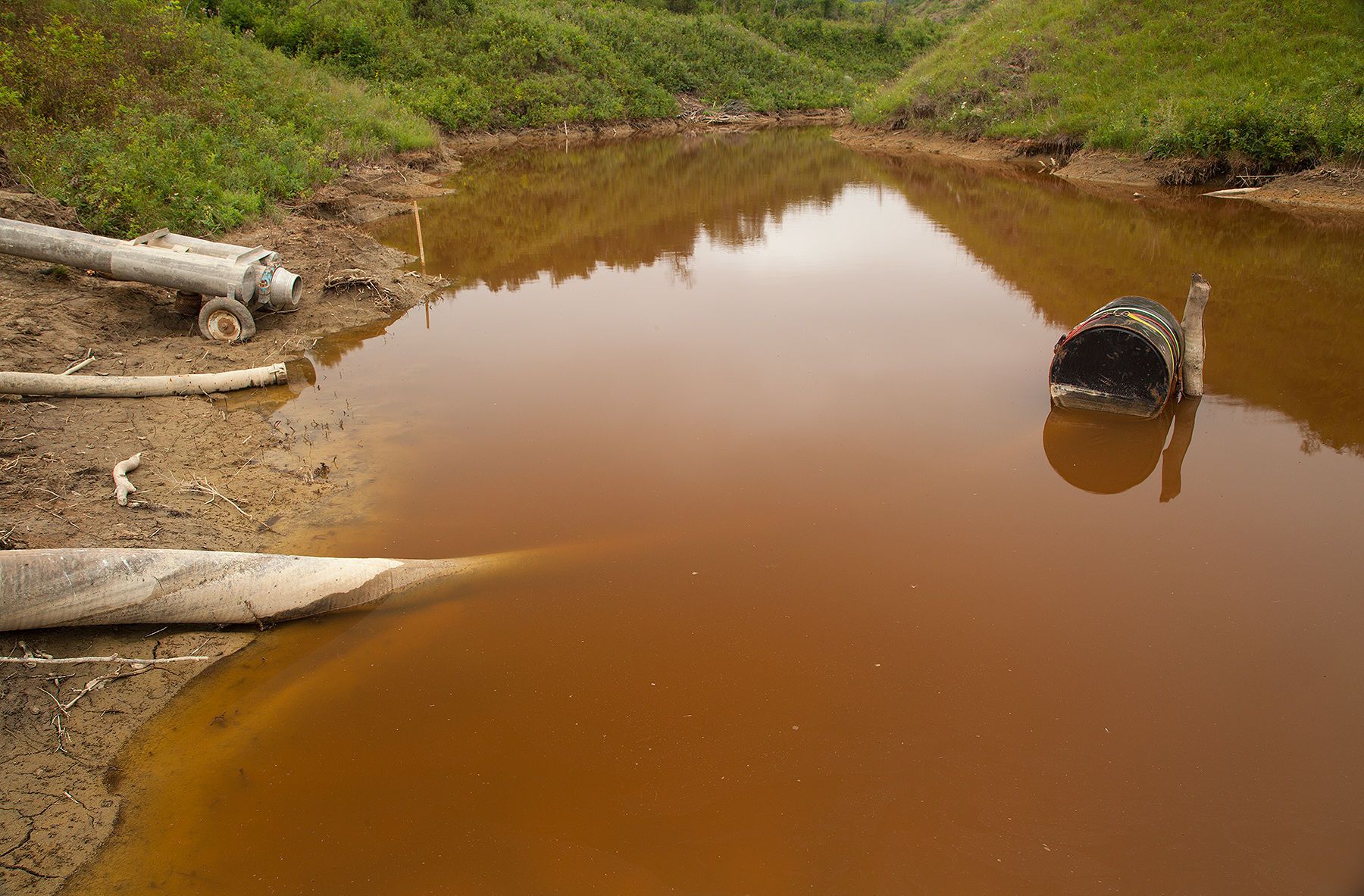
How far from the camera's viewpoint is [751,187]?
20.4 meters

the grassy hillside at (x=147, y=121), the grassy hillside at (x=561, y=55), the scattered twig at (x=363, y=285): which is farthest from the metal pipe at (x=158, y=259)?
the grassy hillside at (x=561, y=55)

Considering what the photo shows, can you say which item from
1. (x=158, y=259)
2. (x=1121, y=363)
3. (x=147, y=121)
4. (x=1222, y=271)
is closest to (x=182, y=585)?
(x=158, y=259)

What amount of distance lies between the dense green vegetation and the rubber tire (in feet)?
9.16

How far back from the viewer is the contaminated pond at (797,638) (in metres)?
3.38

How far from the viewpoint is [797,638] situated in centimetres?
455

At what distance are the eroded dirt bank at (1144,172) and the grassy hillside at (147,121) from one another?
17.4 meters

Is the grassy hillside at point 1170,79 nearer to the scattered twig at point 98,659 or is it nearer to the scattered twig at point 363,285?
the scattered twig at point 363,285

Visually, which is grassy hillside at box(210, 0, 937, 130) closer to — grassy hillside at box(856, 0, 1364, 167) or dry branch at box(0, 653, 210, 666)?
grassy hillside at box(856, 0, 1364, 167)

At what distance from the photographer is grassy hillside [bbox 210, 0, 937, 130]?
2678 centimetres

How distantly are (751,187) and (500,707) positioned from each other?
18.4 m

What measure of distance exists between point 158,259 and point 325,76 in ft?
59.0

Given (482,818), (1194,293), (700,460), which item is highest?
(1194,293)

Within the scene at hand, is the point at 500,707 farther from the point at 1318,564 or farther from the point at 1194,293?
the point at 1194,293

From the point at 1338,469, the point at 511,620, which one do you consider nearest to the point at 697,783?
the point at 511,620
